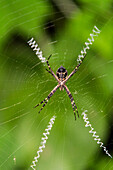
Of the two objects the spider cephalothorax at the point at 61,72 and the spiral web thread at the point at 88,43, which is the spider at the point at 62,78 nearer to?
the spider cephalothorax at the point at 61,72

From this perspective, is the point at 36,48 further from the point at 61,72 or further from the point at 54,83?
the point at 54,83

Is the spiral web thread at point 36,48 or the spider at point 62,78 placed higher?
the spiral web thread at point 36,48

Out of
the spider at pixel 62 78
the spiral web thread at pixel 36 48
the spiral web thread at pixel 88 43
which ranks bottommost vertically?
the spider at pixel 62 78

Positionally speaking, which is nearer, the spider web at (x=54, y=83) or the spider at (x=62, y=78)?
the spider web at (x=54, y=83)

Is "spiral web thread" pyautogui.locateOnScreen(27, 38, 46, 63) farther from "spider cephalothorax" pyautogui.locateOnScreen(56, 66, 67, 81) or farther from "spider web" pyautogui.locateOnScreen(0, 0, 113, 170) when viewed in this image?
"spider cephalothorax" pyautogui.locateOnScreen(56, 66, 67, 81)

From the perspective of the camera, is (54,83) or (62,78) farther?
(54,83)

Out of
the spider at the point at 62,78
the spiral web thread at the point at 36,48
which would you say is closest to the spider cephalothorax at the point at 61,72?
the spider at the point at 62,78

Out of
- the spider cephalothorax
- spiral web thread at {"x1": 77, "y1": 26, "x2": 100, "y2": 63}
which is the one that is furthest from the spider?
spiral web thread at {"x1": 77, "y1": 26, "x2": 100, "y2": 63}

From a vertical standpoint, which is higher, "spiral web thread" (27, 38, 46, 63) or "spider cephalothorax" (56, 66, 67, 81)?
"spiral web thread" (27, 38, 46, 63)

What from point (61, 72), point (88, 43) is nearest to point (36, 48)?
point (61, 72)
